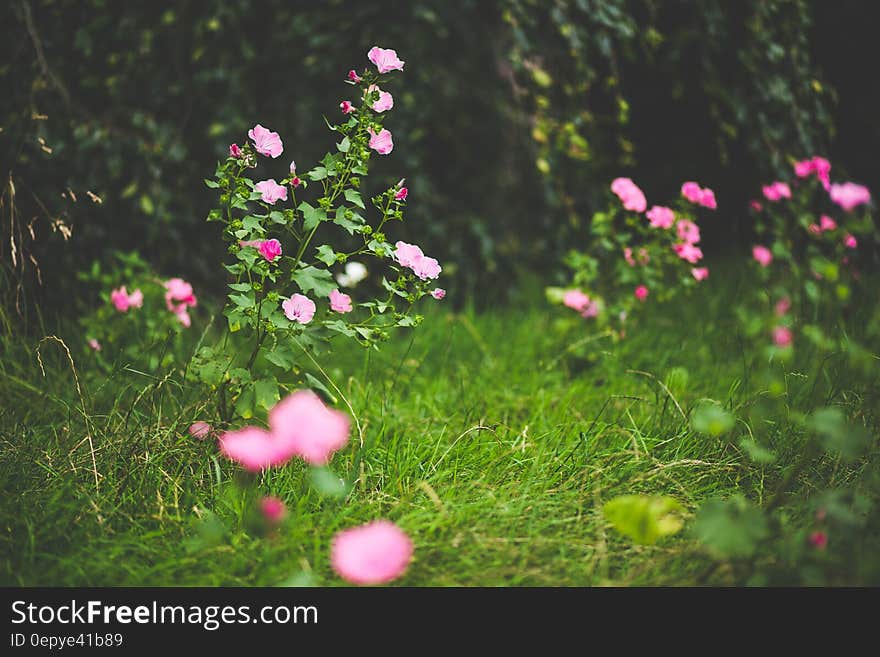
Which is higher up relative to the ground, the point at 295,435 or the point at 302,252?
the point at 302,252

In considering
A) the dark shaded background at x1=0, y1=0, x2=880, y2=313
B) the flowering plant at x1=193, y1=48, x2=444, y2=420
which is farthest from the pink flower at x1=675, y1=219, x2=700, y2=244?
the flowering plant at x1=193, y1=48, x2=444, y2=420

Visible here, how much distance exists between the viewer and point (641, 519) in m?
1.17

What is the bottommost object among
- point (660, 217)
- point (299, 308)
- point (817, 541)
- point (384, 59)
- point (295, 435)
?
point (817, 541)

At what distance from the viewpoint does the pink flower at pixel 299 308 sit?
137 centimetres

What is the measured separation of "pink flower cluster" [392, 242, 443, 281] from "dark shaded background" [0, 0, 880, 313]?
1239 mm

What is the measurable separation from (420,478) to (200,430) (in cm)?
44

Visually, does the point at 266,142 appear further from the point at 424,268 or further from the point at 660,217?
the point at 660,217

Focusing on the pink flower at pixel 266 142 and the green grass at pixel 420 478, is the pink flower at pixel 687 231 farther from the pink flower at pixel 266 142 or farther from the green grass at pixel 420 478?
the pink flower at pixel 266 142

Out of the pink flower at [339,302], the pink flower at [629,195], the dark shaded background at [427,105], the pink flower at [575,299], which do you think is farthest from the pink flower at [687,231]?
the pink flower at [339,302]

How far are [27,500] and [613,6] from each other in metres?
2.33

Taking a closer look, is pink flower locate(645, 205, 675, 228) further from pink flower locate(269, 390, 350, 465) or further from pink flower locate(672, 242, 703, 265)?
pink flower locate(269, 390, 350, 465)

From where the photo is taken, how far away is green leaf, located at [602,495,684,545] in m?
1.17

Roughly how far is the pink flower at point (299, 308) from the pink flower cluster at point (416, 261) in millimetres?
184

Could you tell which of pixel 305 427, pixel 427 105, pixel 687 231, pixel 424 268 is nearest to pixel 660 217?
pixel 687 231
